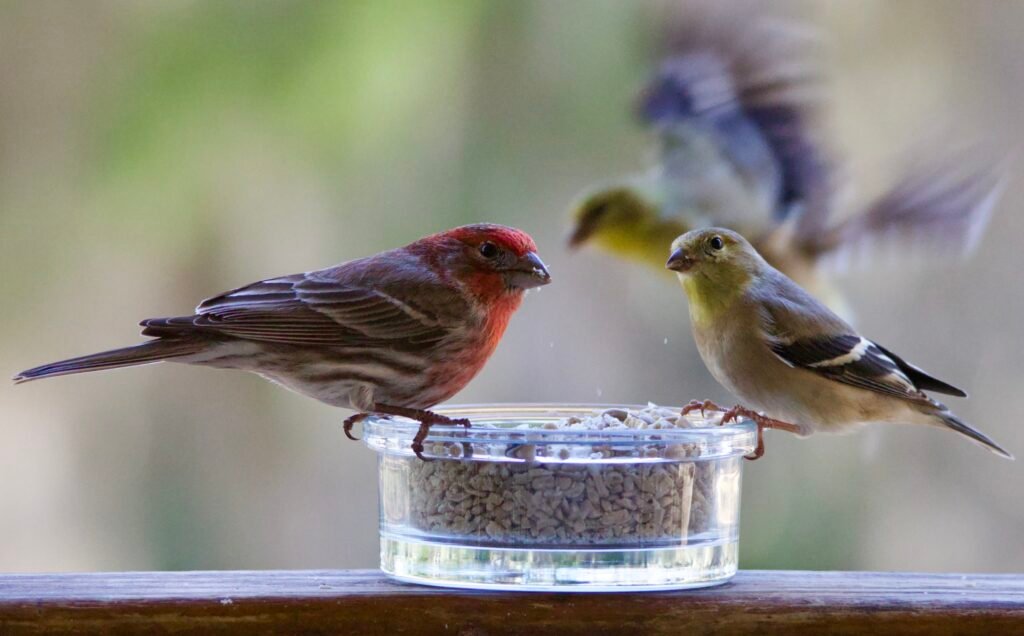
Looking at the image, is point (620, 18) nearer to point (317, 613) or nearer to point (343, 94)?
point (343, 94)

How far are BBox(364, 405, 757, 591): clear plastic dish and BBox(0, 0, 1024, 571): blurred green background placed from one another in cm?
114

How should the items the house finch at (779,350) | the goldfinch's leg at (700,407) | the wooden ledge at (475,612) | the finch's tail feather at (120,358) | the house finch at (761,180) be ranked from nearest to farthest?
1. the wooden ledge at (475,612)
2. the finch's tail feather at (120,358)
3. the goldfinch's leg at (700,407)
4. the house finch at (779,350)
5. the house finch at (761,180)

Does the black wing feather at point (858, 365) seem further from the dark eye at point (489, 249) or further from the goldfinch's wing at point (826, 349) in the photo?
the dark eye at point (489, 249)

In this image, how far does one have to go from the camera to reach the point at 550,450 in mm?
1329

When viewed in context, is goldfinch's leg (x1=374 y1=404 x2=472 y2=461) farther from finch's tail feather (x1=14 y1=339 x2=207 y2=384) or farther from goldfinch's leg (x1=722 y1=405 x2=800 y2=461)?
goldfinch's leg (x1=722 y1=405 x2=800 y2=461)

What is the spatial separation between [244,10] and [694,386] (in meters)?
1.31

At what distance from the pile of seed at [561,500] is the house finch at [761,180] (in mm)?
1146

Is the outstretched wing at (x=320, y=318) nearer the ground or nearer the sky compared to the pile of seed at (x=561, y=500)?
nearer the sky

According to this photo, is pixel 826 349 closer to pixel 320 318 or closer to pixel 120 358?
pixel 320 318

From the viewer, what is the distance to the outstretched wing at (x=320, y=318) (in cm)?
165

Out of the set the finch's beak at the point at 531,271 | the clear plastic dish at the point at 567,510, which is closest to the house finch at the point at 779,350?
the finch's beak at the point at 531,271

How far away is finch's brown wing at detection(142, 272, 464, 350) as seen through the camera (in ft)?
5.42

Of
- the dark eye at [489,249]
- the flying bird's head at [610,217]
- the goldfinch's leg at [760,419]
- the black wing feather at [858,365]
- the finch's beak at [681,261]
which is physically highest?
the flying bird's head at [610,217]

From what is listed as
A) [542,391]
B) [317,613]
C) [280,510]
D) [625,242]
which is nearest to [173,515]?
[280,510]
